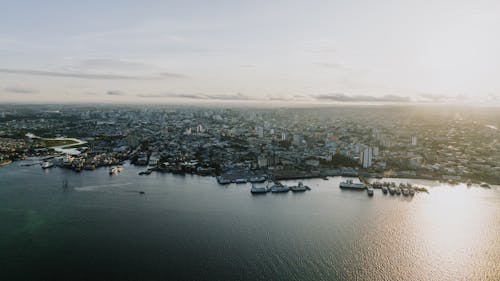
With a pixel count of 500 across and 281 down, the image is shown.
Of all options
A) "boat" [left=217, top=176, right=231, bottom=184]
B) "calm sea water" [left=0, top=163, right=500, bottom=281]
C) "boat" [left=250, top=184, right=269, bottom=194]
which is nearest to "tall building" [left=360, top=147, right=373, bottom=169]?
"calm sea water" [left=0, top=163, right=500, bottom=281]

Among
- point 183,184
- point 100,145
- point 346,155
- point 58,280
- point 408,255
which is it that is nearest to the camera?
point 58,280

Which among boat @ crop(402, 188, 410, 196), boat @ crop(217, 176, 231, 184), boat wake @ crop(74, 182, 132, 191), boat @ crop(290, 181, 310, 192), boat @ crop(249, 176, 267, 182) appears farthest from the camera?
boat @ crop(249, 176, 267, 182)

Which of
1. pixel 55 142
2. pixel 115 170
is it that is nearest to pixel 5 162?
pixel 115 170

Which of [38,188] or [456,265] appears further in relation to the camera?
[38,188]

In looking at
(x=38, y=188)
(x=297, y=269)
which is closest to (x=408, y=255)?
(x=297, y=269)

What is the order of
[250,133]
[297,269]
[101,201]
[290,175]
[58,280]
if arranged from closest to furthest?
[58,280]
[297,269]
[101,201]
[290,175]
[250,133]

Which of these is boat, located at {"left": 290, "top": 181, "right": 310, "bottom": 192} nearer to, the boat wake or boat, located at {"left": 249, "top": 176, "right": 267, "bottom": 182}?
boat, located at {"left": 249, "top": 176, "right": 267, "bottom": 182}

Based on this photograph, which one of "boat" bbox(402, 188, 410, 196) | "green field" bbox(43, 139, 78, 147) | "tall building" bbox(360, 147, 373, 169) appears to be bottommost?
"boat" bbox(402, 188, 410, 196)

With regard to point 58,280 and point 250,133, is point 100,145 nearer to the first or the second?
point 250,133

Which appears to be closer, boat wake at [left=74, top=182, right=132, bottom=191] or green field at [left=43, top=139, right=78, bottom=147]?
boat wake at [left=74, top=182, right=132, bottom=191]
